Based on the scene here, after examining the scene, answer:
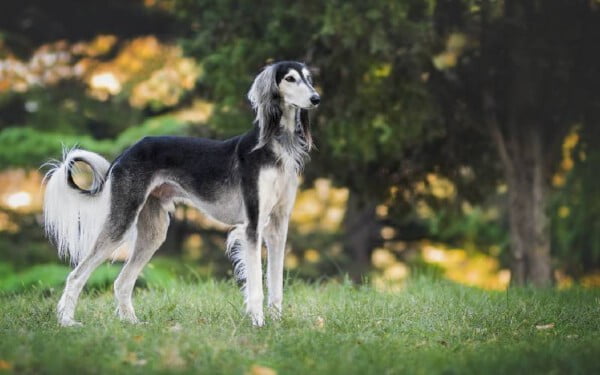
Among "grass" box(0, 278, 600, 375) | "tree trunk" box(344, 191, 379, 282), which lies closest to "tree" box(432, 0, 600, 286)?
"grass" box(0, 278, 600, 375)

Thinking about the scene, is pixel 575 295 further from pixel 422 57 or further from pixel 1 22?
pixel 1 22

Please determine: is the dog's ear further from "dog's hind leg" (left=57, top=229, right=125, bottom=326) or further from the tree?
the tree

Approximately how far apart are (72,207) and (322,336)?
251 centimetres

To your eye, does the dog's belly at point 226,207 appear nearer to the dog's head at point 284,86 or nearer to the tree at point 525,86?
the dog's head at point 284,86

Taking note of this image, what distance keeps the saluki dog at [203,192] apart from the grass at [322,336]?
1.38ft

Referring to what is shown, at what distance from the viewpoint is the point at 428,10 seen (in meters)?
11.4

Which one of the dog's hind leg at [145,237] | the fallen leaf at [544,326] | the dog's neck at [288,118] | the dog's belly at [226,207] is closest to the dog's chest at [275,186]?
the dog's belly at [226,207]

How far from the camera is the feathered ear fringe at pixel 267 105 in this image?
267 inches

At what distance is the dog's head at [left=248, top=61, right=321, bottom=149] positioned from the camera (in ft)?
22.1

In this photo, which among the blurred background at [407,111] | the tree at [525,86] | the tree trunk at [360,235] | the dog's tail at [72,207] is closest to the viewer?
the dog's tail at [72,207]

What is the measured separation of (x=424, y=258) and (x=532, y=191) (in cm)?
911

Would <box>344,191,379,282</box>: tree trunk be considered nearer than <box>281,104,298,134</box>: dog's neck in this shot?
No

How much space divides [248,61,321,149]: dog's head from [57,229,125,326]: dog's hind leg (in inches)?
60.9

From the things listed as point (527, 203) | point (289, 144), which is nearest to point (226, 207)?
point (289, 144)
